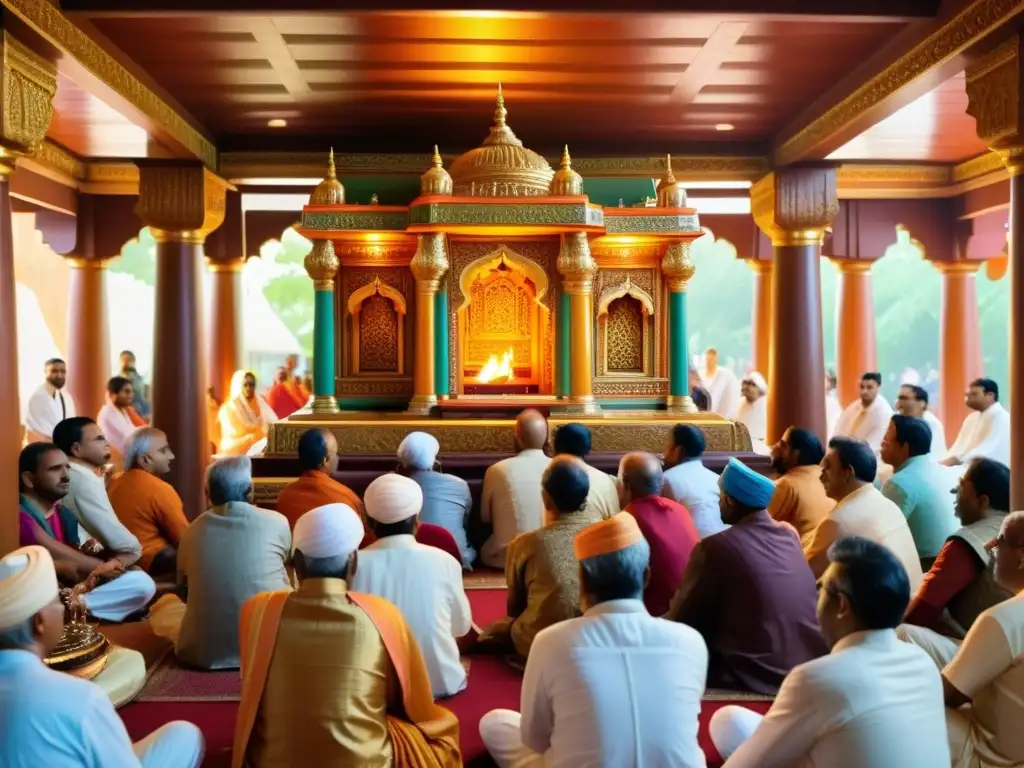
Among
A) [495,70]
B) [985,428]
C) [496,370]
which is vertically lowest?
[985,428]

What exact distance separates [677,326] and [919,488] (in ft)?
12.6

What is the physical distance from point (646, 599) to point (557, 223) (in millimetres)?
4097

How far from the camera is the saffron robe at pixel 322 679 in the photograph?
250cm

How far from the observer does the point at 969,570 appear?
3.21 metres

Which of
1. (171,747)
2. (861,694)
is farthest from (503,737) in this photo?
(861,694)

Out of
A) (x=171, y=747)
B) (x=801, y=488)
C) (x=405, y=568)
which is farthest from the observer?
(x=801, y=488)

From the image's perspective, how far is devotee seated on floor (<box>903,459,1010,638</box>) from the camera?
10.5 feet

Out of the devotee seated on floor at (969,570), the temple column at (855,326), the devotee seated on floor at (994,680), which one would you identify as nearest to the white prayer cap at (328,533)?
the devotee seated on floor at (994,680)

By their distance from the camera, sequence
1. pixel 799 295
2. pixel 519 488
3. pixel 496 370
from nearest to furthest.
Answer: pixel 519 488 → pixel 799 295 → pixel 496 370

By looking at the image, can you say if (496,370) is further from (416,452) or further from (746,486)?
(746,486)

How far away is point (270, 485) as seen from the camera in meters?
6.89

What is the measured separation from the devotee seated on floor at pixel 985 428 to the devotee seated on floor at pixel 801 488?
3.31 m

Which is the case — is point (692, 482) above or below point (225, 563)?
above

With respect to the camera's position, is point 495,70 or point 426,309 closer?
point 495,70
